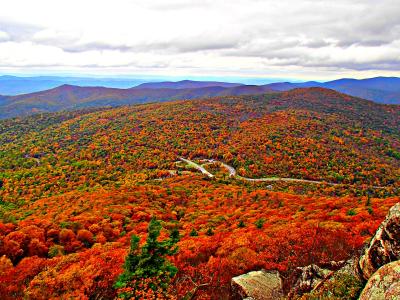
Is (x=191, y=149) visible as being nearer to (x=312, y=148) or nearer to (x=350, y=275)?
(x=312, y=148)

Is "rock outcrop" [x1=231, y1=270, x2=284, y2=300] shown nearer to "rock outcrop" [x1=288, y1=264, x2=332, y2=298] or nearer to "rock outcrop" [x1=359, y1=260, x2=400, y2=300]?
"rock outcrop" [x1=288, y1=264, x2=332, y2=298]

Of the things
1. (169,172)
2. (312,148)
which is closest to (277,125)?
(312,148)

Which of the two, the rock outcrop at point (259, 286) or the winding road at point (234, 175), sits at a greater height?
the rock outcrop at point (259, 286)

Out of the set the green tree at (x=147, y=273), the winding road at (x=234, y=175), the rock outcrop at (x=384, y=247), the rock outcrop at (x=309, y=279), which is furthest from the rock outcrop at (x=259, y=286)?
the winding road at (x=234, y=175)

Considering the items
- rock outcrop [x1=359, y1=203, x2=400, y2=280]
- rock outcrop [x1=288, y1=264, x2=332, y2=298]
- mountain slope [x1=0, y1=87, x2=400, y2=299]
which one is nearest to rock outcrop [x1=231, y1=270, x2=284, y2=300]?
rock outcrop [x1=288, y1=264, x2=332, y2=298]

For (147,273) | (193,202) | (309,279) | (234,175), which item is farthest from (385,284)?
(234,175)

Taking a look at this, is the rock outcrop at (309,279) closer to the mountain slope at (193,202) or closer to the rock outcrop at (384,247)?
the rock outcrop at (384,247)

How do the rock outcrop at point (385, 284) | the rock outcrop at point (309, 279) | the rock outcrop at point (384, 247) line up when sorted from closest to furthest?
the rock outcrop at point (385, 284)
the rock outcrop at point (384, 247)
the rock outcrop at point (309, 279)
